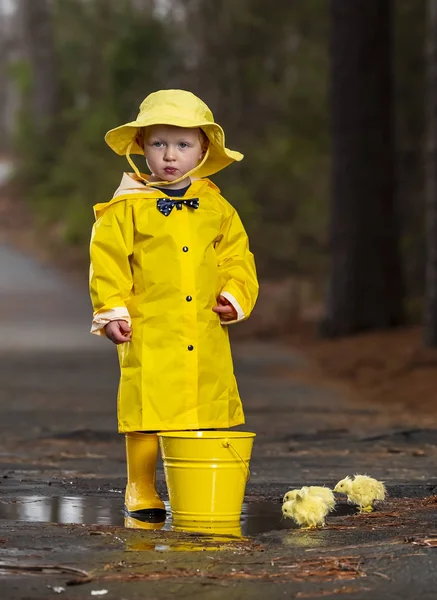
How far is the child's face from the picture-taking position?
720 cm

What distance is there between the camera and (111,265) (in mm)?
7004

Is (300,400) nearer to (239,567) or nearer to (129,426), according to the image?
(129,426)

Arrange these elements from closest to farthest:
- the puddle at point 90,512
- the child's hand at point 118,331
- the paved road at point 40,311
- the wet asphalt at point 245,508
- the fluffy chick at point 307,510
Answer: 1. the wet asphalt at point 245,508
2. the fluffy chick at point 307,510
3. the puddle at point 90,512
4. the child's hand at point 118,331
5. the paved road at point 40,311

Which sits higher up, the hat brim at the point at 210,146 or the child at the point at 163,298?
the hat brim at the point at 210,146

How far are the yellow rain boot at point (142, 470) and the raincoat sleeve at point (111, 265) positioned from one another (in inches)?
20.0

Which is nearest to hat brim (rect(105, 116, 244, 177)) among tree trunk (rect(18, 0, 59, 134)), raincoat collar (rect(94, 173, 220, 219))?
raincoat collar (rect(94, 173, 220, 219))

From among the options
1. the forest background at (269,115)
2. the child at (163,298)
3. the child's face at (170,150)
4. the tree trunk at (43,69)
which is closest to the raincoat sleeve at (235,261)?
the child at (163,298)

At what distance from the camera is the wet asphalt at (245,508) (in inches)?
205

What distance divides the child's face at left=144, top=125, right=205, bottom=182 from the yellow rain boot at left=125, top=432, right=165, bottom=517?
3.83 ft

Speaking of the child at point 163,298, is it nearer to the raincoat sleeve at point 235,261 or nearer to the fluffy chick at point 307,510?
the raincoat sleeve at point 235,261

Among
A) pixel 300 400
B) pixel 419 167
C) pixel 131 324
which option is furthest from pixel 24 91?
pixel 131 324

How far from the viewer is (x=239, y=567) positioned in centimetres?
548

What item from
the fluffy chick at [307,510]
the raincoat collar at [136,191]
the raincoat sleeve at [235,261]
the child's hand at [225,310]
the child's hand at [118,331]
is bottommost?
the fluffy chick at [307,510]

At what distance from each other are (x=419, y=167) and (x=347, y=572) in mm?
24986
